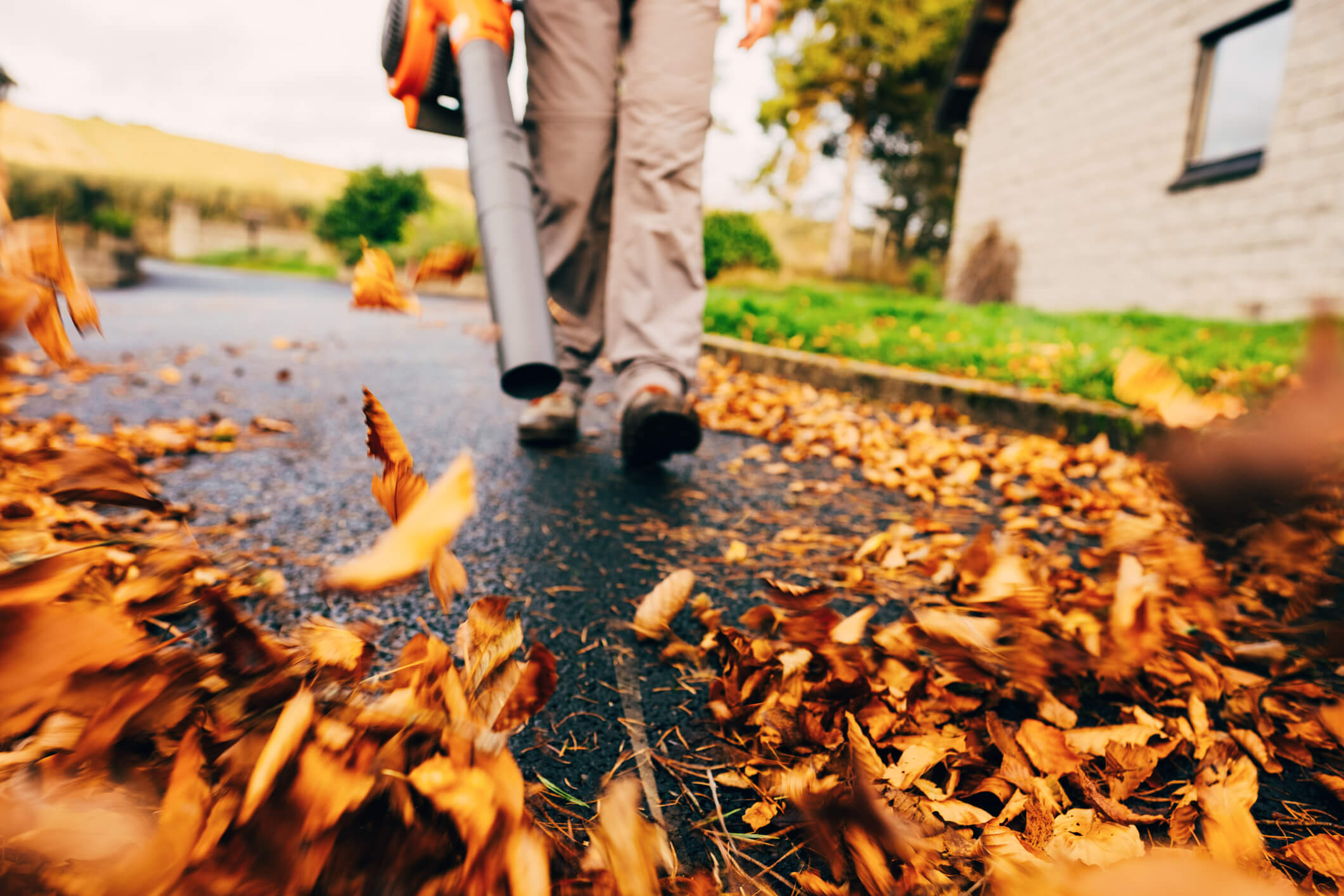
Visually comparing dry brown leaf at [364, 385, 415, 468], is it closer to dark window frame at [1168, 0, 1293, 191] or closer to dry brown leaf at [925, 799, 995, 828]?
dry brown leaf at [925, 799, 995, 828]

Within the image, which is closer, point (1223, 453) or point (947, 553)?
point (1223, 453)

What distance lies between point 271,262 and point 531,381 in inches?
935

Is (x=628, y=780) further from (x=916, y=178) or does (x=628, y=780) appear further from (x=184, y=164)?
(x=184, y=164)

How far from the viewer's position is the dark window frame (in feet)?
20.5

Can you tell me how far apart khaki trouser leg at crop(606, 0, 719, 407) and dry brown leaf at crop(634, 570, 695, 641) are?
0.80m

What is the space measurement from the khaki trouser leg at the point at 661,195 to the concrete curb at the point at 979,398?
1.44 m

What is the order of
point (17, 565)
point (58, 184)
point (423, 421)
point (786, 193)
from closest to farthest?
point (17, 565)
point (423, 421)
point (58, 184)
point (786, 193)

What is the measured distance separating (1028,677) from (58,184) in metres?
28.3

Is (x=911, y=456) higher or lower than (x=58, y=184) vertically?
lower

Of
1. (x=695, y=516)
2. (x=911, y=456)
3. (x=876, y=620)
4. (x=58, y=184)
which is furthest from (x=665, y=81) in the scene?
(x=58, y=184)

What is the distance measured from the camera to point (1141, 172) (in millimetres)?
7559

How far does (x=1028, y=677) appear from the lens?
0.96 m

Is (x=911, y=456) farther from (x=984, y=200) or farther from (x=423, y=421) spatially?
(x=984, y=200)

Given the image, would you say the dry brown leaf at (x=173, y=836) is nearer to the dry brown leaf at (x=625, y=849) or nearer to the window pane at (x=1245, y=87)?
the dry brown leaf at (x=625, y=849)
